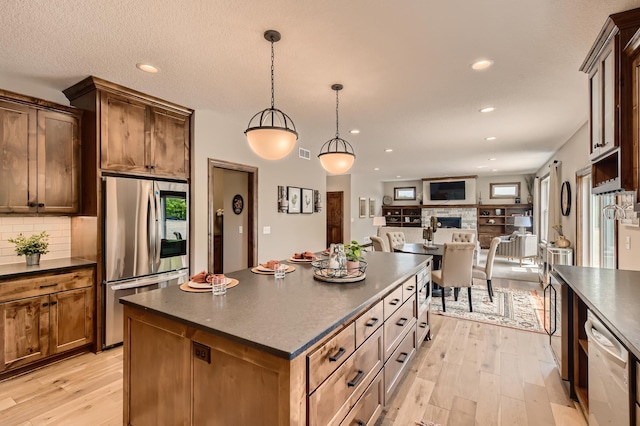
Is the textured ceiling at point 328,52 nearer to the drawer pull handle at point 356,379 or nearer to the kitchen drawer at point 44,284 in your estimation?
the kitchen drawer at point 44,284

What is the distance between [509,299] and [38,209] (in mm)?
6017

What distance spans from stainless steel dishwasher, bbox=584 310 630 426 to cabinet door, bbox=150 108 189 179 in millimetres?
3858

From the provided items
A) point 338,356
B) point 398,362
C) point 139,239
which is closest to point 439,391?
point 398,362

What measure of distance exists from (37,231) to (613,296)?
4.73 metres

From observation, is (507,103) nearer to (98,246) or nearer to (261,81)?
(261,81)

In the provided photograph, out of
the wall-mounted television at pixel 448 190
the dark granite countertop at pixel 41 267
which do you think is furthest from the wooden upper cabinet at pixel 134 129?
the wall-mounted television at pixel 448 190

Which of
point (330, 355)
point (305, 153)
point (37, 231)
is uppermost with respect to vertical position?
point (305, 153)

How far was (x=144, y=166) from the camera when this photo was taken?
10.9 ft

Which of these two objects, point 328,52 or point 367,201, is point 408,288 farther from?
point 367,201

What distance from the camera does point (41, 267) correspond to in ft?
9.07

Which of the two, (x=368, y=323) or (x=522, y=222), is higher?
(x=522, y=222)

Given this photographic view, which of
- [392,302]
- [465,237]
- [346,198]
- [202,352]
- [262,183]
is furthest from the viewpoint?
[346,198]

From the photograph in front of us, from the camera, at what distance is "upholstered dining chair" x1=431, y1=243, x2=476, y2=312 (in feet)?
13.5

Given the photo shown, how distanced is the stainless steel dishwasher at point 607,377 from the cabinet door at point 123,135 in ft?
12.7
